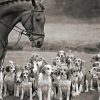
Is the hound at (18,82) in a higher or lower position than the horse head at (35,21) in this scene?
lower

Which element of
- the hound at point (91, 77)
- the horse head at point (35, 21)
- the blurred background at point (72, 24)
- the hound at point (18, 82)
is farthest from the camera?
Answer: the blurred background at point (72, 24)

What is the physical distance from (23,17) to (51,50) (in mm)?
4776

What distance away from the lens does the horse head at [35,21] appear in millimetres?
3430

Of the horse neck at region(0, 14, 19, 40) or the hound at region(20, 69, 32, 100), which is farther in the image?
the hound at region(20, 69, 32, 100)

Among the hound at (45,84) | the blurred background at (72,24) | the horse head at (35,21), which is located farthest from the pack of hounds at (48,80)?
the blurred background at (72,24)

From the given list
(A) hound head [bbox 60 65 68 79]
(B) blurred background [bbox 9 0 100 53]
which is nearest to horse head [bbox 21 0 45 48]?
(A) hound head [bbox 60 65 68 79]

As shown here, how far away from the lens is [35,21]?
3455mm

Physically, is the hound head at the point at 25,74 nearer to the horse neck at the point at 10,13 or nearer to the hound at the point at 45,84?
the hound at the point at 45,84

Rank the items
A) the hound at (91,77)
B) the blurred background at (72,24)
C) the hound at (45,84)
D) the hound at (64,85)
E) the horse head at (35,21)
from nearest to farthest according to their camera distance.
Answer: the horse head at (35,21) < the hound at (45,84) < the hound at (64,85) < the hound at (91,77) < the blurred background at (72,24)

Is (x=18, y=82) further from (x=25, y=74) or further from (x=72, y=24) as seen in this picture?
(x=72, y=24)

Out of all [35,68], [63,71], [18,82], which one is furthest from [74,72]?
[18,82]

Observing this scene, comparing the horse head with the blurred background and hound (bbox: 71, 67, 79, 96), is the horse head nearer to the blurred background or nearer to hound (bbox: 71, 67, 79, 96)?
hound (bbox: 71, 67, 79, 96)

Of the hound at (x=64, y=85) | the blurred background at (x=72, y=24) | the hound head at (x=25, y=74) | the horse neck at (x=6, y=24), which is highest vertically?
the blurred background at (x=72, y=24)

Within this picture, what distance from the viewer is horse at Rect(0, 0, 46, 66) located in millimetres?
3438
